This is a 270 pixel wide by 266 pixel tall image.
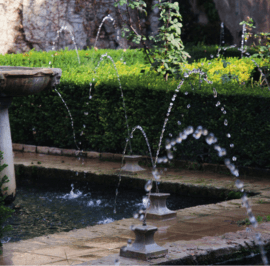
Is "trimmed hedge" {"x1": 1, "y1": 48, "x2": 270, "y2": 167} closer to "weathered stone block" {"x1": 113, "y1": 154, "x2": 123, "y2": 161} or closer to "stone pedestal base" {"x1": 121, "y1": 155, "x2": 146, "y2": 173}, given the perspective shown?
"weathered stone block" {"x1": 113, "y1": 154, "x2": 123, "y2": 161}

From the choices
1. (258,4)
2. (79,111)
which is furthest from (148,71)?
(258,4)

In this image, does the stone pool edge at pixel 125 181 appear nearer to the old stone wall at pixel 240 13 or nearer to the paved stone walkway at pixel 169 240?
the paved stone walkway at pixel 169 240

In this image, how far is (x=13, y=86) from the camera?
5.39 meters

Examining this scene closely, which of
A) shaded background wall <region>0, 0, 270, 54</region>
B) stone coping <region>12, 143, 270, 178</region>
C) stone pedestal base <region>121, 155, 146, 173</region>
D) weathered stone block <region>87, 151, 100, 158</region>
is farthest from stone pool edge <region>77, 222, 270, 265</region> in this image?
shaded background wall <region>0, 0, 270, 54</region>

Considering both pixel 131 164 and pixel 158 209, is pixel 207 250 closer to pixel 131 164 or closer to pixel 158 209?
pixel 158 209

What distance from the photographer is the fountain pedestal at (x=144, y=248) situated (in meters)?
3.68

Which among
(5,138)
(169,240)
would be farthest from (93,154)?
(169,240)

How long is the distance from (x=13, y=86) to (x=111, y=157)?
345 centimetres

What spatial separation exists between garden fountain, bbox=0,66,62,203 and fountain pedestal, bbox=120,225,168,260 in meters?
2.31

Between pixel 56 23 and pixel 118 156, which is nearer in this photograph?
pixel 118 156

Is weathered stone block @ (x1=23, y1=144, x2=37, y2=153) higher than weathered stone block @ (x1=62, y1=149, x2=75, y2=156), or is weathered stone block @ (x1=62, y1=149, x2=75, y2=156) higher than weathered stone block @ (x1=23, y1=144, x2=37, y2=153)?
weathered stone block @ (x1=62, y1=149, x2=75, y2=156)

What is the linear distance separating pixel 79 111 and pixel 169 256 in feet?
18.6

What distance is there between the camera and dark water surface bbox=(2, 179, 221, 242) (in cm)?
520

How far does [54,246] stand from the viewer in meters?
4.13
